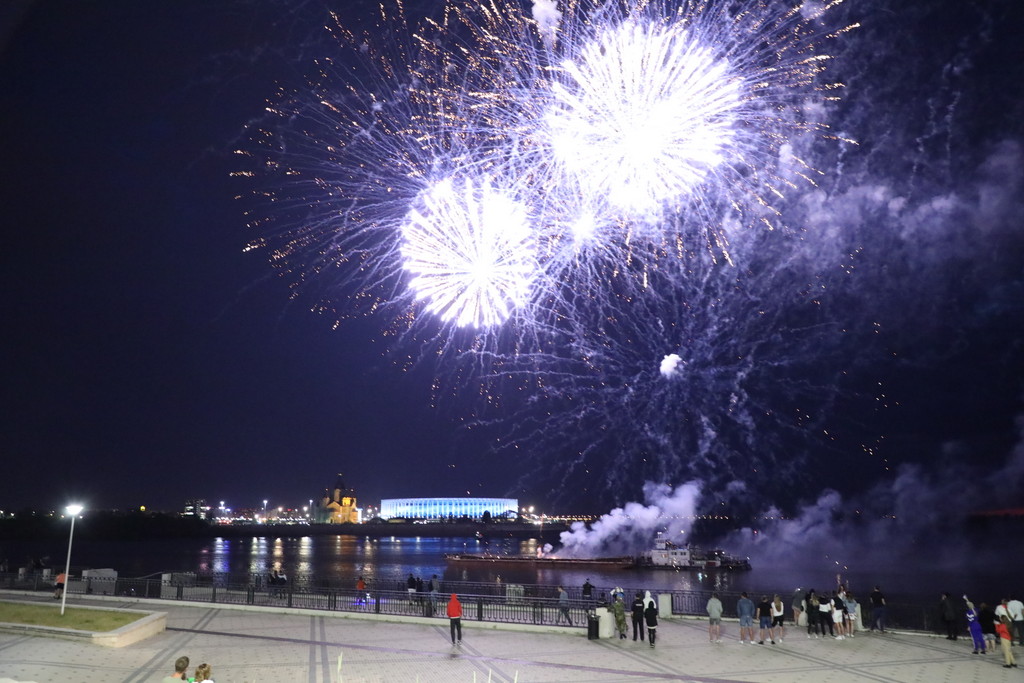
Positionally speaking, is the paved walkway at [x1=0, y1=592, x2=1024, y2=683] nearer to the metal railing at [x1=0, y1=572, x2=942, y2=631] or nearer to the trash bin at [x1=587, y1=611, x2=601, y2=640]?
the trash bin at [x1=587, y1=611, x2=601, y2=640]

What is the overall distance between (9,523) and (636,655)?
621 feet

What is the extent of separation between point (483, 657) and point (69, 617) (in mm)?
11117

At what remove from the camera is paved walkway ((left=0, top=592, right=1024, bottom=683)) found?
14156mm

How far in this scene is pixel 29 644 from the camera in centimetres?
1669

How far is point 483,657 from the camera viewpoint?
16250mm

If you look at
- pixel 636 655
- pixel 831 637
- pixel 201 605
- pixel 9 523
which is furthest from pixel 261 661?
pixel 9 523

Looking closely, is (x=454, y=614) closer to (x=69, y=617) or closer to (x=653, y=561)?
(x=69, y=617)

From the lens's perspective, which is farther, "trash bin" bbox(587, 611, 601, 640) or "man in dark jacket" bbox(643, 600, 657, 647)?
"trash bin" bbox(587, 611, 601, 640)

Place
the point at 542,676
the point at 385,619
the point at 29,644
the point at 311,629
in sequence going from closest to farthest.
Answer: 1. the point at 542,676
2. the point at 29,644
3. the point at 311,629
4. the point at 385,619

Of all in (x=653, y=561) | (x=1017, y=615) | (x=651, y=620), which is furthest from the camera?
(x=653, y=561)

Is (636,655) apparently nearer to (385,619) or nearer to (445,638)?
(445,638)

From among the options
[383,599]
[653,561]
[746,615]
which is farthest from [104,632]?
[653,561]

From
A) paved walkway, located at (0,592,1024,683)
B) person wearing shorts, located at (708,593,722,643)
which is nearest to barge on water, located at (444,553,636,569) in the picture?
paved walkway, located at (0,592,1024,683)

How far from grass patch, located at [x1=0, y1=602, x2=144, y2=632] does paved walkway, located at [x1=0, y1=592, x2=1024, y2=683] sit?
27.1 inches
